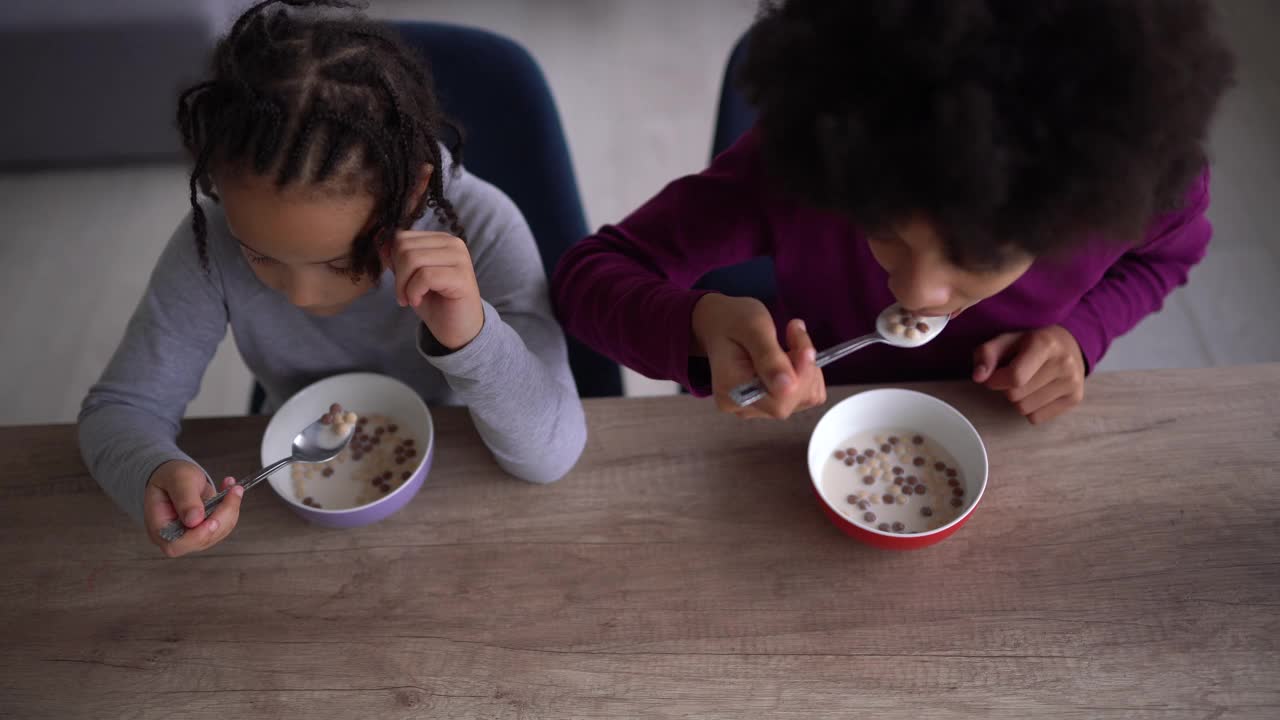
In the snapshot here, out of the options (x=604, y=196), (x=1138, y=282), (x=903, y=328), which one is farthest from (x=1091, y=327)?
(x=604, y=196)

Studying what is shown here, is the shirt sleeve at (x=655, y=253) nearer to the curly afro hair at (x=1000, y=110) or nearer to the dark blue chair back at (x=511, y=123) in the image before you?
the dark blue chair back at (x=511, y=123)

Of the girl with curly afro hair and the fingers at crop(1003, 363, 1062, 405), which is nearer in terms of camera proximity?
the girl with curly afro hair

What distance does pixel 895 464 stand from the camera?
82 cm

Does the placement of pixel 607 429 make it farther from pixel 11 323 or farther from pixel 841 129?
pixel 11 323

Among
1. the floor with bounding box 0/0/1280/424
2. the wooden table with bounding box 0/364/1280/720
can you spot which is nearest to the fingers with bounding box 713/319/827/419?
the wooden table with bounding box 0/364/1280/720

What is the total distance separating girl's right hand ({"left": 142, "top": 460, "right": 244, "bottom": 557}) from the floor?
118cm

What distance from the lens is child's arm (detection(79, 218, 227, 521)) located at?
0.83 metres

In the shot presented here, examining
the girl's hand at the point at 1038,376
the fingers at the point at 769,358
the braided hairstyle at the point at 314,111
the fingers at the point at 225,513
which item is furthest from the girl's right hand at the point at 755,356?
the fingers at the point at 225,513

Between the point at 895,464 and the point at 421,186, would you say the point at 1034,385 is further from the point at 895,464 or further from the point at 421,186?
the point at 421,186

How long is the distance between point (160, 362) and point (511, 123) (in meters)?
0.51

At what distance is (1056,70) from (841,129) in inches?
4.8

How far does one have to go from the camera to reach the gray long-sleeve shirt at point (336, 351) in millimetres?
783

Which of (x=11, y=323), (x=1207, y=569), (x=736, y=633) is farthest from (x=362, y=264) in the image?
(x=11, y=323)

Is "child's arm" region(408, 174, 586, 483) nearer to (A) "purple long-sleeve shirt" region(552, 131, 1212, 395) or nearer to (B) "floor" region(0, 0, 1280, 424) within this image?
(A) "purple long-sleeve shirt" region(552, 131, 1212, 395)
